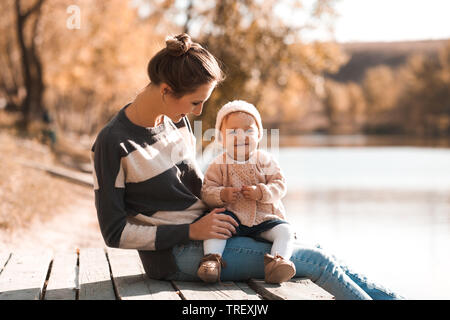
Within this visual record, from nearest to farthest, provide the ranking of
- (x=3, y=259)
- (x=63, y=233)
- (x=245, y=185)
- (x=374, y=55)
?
(x=245, y=185), (x=3, y=259), (x=63, y=233), (x=374, y=55)

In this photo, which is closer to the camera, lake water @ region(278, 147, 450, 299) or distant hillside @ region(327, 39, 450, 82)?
lake water @ region(278, 147, 450, 299)

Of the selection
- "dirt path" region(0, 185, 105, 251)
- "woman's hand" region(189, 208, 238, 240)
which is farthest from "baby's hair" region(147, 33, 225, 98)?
"dirt path" region(0, 185, 105, 251)

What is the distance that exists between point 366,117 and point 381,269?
88169mm

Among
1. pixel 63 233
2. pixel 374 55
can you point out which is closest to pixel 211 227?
pixel 63 233

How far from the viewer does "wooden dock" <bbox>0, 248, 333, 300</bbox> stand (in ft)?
9.28

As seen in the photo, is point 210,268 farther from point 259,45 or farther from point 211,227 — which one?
point 259,45

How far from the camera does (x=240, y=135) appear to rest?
10.6 ft

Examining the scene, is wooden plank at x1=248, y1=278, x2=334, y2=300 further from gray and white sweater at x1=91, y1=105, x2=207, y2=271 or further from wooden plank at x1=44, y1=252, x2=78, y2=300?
wooden plank at x1=44, y1=252, x2=78, y2=300

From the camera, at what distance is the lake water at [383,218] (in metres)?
7.21

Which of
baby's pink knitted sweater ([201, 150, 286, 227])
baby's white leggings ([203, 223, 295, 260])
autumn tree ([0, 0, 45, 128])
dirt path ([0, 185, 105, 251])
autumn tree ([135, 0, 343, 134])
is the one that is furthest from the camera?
autumn tree ([0, 0, 45, 128])

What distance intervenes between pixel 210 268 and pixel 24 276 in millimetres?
1069

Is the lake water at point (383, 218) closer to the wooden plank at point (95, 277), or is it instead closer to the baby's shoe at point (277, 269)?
the baby's shoe at point (277, 269)

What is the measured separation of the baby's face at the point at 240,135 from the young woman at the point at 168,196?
239 millimetres
